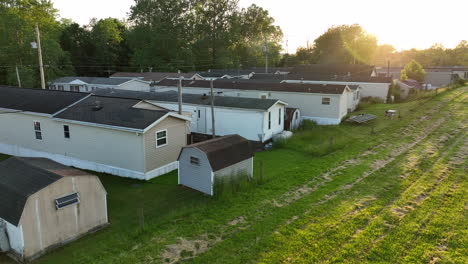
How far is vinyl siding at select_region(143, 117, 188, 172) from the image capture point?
55.5 ft

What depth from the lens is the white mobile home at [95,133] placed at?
1705cm

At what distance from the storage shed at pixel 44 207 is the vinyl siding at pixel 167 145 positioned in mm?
5077

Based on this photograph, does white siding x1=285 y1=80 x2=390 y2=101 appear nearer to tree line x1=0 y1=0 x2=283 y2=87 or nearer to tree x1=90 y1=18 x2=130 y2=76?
tree line x1=0 y1=0 x2=283 y2=87

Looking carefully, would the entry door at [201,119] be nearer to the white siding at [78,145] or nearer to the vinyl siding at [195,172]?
the white siding at [78,145]

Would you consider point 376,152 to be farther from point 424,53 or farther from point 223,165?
point 424,53

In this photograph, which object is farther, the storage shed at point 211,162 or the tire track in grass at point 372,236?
the storage shed at point 211,162

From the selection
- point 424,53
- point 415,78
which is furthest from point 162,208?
point 424,53

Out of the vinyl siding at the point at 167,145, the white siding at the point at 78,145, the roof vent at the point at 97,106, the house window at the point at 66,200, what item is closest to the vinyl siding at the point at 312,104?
the vinyl siding at the point at 167,145

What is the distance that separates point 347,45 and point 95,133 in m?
72.3

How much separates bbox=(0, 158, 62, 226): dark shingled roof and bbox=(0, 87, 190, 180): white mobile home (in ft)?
18.4

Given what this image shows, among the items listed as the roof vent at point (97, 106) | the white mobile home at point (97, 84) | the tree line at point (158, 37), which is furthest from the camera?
the tree line at point (158, 37)

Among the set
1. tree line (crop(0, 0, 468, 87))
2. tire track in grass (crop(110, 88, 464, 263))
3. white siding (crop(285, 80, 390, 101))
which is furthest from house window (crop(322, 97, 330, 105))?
tree line (crop(0, 0, 468, 87))

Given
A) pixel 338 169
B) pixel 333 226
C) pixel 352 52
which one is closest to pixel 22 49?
pixel 338 169

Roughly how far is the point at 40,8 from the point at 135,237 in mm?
62987
